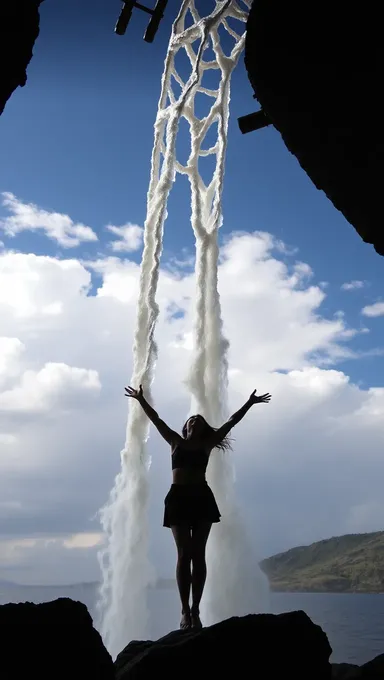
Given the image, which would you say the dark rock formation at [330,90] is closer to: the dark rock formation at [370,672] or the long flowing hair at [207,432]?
the long flowing hair at [207,432]

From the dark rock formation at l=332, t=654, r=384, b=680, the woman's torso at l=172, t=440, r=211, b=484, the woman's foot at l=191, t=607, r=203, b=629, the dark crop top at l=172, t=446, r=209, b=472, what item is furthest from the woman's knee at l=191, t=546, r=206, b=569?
the dark rock formation at l=332, t=654, r=384, b=680

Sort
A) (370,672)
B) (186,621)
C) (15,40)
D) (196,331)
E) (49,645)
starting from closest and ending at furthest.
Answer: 1. (49,645)
2. (15,40)
3. (370,672)
4. (186,621)
5. (196,331)

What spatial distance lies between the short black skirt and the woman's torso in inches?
3.0

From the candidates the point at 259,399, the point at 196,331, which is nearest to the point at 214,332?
the point at 196,331

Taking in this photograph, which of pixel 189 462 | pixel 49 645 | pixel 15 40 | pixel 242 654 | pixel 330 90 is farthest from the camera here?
pixel 189 462

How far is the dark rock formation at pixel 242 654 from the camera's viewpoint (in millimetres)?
4695

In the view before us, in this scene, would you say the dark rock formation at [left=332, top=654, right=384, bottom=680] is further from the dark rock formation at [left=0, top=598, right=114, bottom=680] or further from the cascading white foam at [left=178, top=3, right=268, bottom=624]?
the cascading white foam at [left=178, top=3, right=268, bottom=624]

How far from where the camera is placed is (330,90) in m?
5.08

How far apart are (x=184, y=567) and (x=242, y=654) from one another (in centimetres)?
125

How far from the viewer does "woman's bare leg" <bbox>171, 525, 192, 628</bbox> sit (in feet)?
19.1

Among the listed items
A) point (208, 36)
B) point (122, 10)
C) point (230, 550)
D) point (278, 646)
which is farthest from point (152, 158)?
point (278, 646)

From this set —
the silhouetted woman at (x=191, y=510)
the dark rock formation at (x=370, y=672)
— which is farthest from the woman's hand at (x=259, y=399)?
the dark rock formation at (x=370, y=672)

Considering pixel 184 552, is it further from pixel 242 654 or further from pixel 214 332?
pixel 214 332

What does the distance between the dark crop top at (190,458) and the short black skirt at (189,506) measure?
207 mm
